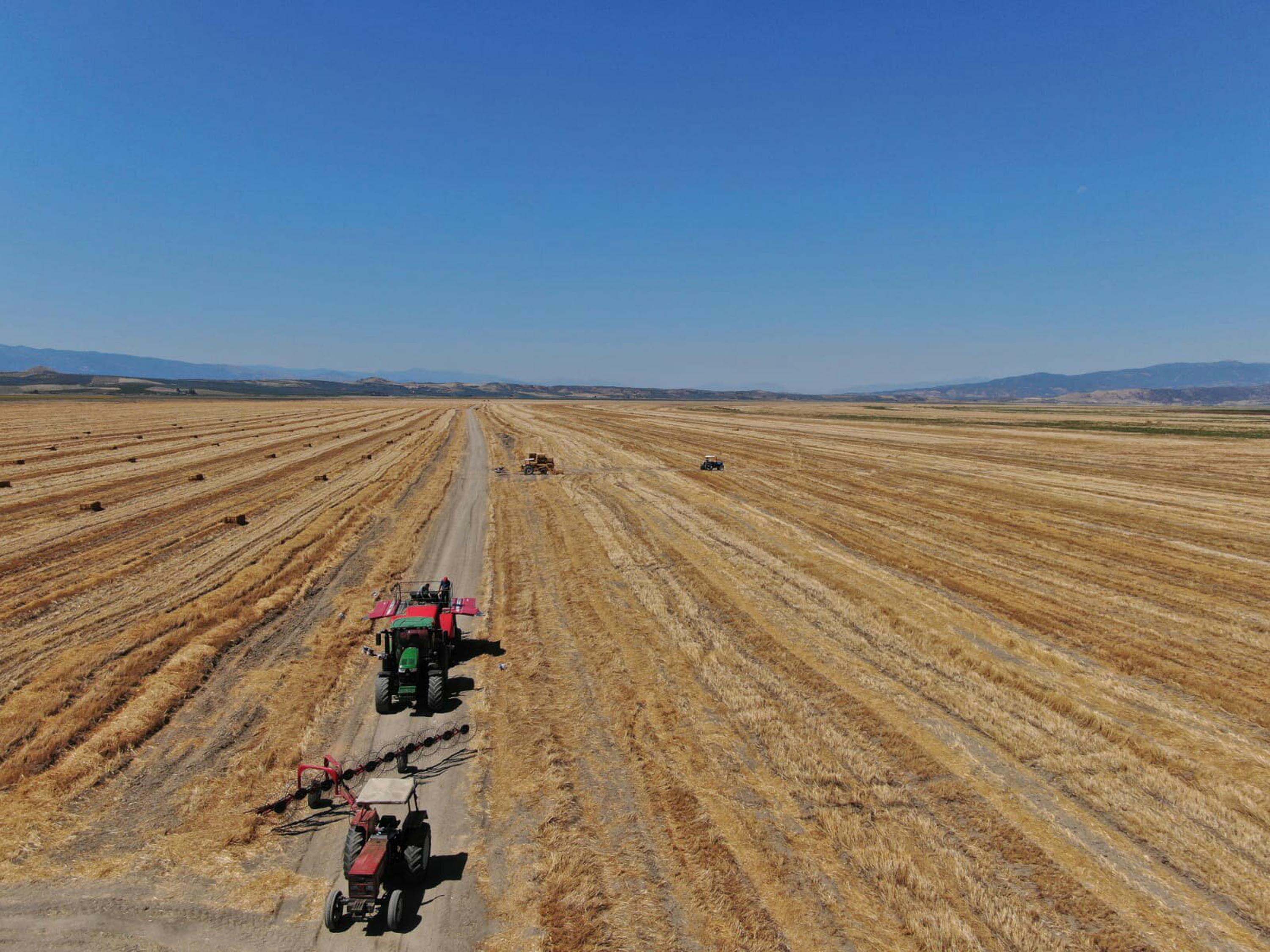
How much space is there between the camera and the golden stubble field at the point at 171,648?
8867mm

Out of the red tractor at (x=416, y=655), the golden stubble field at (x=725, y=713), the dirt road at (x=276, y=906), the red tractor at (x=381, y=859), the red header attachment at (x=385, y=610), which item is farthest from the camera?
the red header attachment at (x=385, y=610)

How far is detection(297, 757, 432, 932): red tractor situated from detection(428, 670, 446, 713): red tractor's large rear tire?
12.3 ft

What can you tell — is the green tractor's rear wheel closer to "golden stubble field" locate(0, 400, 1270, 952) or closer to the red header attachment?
"golden stubble field" locate(0, 400, 1270, 952)

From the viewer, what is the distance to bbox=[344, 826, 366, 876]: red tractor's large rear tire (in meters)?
7.42

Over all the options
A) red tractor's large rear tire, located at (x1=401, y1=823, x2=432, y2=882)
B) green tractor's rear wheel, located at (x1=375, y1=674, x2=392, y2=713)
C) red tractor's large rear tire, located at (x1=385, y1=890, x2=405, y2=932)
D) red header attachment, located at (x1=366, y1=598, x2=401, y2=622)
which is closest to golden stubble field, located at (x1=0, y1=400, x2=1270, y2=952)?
red tractor's large rear tire, located at (x1=401, y1=823, x2=432, y2=882)

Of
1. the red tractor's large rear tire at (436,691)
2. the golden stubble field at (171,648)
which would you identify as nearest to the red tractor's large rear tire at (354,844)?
the golden stubble field at (171,648)

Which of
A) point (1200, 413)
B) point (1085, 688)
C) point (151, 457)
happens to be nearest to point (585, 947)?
point (1085, 688)

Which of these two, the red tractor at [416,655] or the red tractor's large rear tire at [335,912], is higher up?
the red tractor at [416,655]

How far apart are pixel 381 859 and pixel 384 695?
5133 mm

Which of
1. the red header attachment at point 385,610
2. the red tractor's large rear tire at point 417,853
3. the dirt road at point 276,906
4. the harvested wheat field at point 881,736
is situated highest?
the red header attachment at point 385,610

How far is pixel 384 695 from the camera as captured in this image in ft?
38.8

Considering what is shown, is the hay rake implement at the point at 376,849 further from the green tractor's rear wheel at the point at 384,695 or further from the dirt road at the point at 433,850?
the green tractor's rear wheel at the point at 384,695

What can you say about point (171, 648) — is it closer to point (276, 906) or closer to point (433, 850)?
point (276, 906)

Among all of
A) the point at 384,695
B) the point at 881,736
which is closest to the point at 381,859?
the point at 384,695
